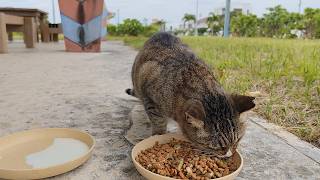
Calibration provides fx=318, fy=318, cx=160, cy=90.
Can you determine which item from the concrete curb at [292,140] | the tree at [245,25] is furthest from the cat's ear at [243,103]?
the tree at [245,25]

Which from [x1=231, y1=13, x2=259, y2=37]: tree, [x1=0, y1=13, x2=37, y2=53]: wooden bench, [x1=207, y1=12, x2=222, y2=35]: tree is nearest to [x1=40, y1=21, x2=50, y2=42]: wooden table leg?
[x1=0, y1=13, x2=37, y2=53]: wooden bench

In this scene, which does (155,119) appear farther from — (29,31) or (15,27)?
(15,27)

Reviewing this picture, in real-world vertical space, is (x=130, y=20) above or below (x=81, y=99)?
above

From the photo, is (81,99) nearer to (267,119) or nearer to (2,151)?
(2,151)

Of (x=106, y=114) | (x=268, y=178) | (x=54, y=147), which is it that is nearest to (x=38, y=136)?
(x=54, y=147)

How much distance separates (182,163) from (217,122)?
249 millimetres

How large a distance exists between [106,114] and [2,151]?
0.90m

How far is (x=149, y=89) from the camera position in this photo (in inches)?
77.5

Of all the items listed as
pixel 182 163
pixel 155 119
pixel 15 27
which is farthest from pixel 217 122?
pixel 15 27

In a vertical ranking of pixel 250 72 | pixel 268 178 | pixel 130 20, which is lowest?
pixel 268 178

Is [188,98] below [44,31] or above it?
below

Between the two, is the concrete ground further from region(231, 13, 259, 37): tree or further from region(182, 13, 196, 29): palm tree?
region(182, 13, 196, 29): palm tree

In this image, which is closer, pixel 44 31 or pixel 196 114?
pixel 196 114

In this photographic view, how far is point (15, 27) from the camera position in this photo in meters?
8.02
